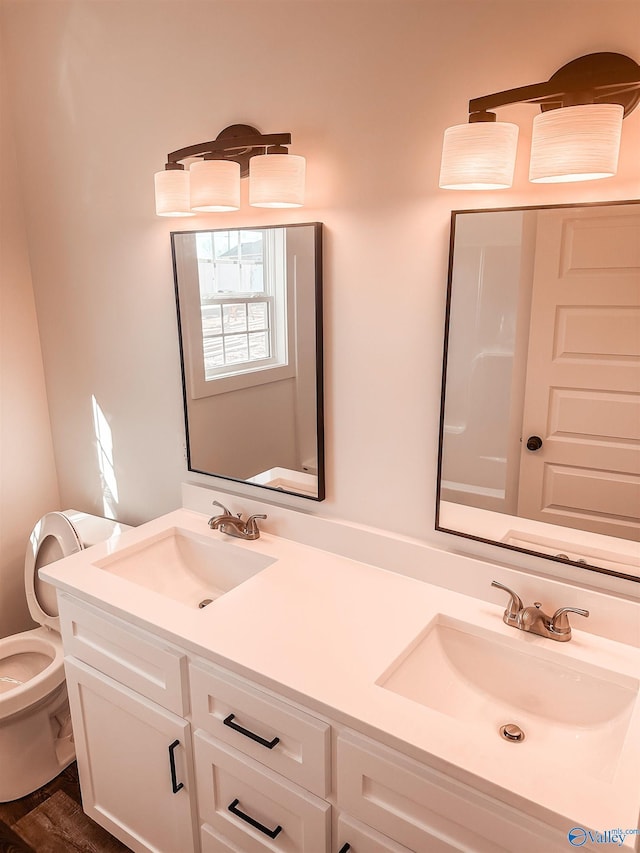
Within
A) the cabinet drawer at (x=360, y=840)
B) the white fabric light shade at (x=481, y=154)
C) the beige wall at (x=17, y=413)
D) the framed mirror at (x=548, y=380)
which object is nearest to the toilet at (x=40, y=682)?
the beige wall at (x=17, y=413)

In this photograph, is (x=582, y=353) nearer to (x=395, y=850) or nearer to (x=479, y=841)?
(x=479, y=841)

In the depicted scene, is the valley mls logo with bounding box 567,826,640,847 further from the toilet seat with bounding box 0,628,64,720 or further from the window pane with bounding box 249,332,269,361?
the toilet seat with bounding box 0,628,64,720

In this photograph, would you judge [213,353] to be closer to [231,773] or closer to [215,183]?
[215,183]

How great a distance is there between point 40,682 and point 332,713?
4.41ft

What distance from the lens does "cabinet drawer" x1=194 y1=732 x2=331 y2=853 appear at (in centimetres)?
124

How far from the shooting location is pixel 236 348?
1.81 metres

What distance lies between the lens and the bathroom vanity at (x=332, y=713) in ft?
3.31

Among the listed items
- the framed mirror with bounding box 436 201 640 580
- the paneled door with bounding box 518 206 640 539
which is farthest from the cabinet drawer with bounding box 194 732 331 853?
the paneled door with bounding box 518 206 640 539

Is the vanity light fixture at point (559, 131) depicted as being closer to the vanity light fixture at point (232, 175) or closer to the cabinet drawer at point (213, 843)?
the vanity light fixture at point (232, 175)

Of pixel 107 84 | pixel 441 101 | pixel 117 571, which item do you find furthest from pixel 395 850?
pixel 107 84

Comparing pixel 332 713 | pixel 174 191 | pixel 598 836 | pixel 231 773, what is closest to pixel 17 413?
pixel 174 191

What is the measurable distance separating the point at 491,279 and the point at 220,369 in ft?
2.95

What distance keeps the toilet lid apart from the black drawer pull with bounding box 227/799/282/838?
1.10 metres

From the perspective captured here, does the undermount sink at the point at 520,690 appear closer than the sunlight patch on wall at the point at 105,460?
Yes
